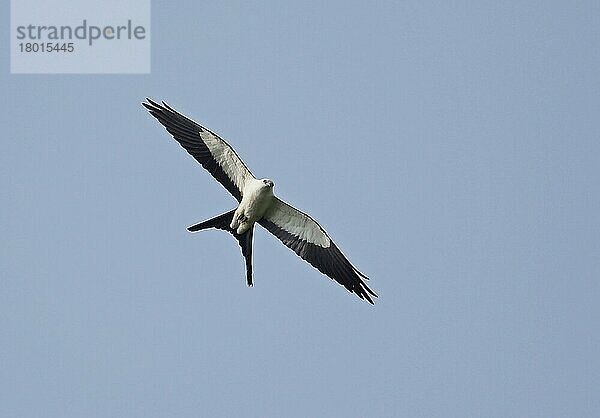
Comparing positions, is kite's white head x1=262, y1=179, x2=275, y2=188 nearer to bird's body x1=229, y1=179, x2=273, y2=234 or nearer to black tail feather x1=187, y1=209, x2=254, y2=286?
bird's body x1=229, y1=179, x2=273, y2=234

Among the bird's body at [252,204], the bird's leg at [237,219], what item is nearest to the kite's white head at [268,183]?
the bird's body at [252,204]

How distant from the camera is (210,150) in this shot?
2989cm

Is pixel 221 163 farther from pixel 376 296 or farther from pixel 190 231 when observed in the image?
pixel 376 296

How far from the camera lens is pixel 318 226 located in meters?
29.7

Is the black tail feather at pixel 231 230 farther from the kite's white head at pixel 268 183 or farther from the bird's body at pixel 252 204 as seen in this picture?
the kite's white head at pixel 268 183

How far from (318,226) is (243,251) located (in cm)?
150

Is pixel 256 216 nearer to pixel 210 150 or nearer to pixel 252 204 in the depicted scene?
pixel 252 204

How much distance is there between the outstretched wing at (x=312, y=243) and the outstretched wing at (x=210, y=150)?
79 centimetres

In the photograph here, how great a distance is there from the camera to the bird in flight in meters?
29.4

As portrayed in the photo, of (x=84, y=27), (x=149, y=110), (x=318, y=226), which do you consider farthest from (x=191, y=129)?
(x=84, y=27)

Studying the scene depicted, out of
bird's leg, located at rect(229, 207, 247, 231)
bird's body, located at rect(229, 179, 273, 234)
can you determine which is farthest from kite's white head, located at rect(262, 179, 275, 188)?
bird's leg, located at rect(229, 207, 247, 231)

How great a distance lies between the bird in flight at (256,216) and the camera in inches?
1158

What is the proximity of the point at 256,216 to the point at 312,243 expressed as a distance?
118 cm

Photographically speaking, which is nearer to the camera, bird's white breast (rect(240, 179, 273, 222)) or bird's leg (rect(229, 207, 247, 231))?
bird's white breast (rect(240, 179, 273, 222))
